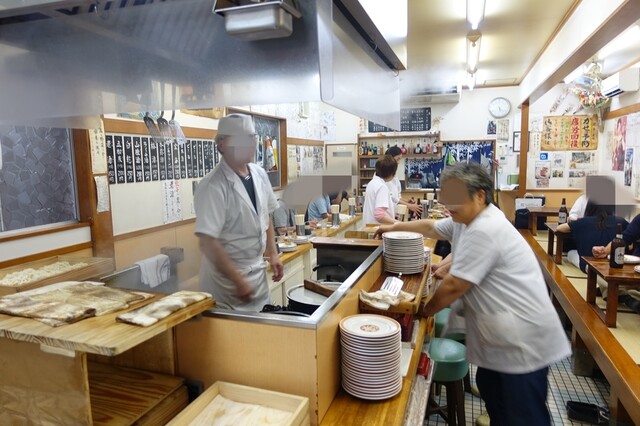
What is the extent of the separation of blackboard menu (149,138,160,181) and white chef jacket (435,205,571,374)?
290cm

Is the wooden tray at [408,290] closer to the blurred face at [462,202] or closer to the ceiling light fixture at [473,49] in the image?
the blurred face at [462,202]

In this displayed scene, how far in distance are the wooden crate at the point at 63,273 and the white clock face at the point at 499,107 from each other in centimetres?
777

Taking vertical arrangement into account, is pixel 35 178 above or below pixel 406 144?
below

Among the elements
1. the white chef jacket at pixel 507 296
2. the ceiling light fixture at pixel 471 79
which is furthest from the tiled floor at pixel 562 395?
the ceiling light fixture at pixel 471 79

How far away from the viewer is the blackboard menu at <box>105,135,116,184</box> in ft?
11.1

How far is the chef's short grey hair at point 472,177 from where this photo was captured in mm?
1904

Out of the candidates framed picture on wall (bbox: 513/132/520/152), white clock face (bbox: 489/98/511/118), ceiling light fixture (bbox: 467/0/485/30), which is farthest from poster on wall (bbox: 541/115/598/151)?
ceiling light fixture (bbox: 467/0/485/30)

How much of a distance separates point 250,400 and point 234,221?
1.13 meters

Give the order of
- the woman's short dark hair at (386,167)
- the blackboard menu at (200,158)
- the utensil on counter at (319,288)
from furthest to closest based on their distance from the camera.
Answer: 1. the blackboard menu at (200,158)
2. the woman's short dark hair at (386,167)
3. the utensil on counter at (319,288)

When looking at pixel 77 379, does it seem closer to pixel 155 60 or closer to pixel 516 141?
pixel 155 60

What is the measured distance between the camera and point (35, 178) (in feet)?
9.97

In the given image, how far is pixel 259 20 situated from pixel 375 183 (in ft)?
9.63

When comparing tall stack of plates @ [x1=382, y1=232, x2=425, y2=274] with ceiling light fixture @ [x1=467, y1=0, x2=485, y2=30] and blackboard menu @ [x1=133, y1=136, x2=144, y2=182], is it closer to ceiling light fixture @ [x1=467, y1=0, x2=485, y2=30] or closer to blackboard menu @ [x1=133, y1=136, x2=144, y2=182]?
blackboard menu @ [x1=133, y1=136, x2=144, y2=182]

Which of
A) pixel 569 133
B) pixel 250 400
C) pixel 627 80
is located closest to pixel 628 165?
pixel 627 80
